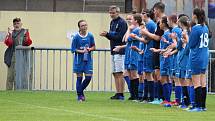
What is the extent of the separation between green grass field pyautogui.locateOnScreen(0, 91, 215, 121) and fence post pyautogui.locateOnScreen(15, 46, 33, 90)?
5.77 m

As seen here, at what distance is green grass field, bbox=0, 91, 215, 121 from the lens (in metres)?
14.2

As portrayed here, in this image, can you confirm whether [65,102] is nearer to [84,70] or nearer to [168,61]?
[84,70]

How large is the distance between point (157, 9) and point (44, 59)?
8331mm

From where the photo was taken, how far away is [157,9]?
19.1 m

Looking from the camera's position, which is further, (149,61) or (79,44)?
(79,44)

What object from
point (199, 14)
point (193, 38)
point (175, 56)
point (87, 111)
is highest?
point (199, 14)

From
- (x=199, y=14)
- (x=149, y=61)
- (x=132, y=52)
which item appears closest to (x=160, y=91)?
(x=149, y=61)

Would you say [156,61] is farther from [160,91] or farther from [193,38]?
[193,38]

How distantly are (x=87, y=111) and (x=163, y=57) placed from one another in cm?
327

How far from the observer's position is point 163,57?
18500 millimetres

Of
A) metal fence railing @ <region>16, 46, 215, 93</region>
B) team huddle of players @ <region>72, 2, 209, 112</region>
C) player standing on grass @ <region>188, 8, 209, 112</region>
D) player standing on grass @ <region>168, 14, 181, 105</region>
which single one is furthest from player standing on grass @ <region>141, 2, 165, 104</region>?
metal fence railing @ <region>16, 46, 215, 93</region>

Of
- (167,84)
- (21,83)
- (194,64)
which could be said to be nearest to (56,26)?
(21,83)

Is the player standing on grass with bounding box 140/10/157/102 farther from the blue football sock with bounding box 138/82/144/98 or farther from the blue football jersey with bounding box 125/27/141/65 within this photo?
the blue football jersey with bounding box 125/27/141/65

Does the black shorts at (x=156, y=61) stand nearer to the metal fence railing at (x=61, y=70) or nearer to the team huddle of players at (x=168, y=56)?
the team huddle of players at (x=168, y=56)
